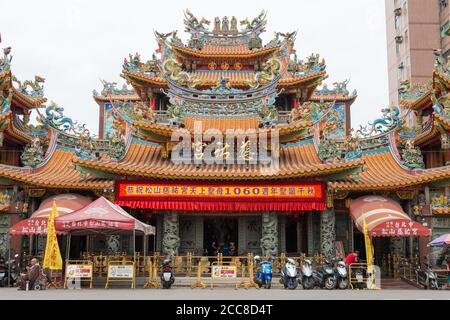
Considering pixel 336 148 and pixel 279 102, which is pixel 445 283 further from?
A: pixel 279 102

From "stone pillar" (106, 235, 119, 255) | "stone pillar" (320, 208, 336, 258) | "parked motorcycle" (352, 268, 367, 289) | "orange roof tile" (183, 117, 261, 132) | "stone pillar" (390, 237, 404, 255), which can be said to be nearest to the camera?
"parked motorcycle" (352, 268, 367, 289)

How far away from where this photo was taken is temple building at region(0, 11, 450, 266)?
1695 centimetres

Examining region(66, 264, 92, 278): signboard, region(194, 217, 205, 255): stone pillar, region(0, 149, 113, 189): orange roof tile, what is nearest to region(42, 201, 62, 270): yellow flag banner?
region(66, 264, 92, 278): signboard

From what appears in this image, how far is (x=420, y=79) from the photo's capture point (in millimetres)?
36875

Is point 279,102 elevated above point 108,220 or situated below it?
→ above

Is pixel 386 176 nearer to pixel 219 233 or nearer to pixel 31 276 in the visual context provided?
pixel 219 233

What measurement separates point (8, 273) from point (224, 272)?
6607mm

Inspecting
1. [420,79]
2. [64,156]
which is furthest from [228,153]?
[420,79]

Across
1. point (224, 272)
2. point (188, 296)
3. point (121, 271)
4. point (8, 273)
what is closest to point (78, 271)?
point (121, 271)

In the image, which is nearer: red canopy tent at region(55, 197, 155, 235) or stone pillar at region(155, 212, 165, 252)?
red canopy tent at region(55, 197, 155, 235)

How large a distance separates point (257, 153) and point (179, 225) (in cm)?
399

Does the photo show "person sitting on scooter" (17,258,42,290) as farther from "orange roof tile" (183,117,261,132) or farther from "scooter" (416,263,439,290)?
"scooter" (416,263,439,290)

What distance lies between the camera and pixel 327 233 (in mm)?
17219

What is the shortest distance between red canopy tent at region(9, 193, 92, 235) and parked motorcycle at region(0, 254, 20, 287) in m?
0.99
